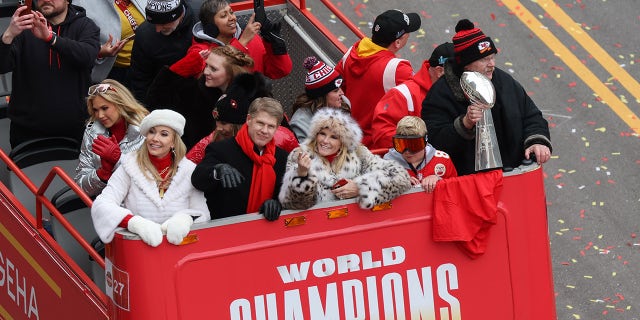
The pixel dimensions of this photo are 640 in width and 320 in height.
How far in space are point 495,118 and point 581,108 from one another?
255 inches

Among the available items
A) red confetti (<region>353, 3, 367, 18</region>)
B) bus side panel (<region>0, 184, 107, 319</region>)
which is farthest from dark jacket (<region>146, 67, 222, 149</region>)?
red confetti (<region>353, 3, 367, 18</region>)

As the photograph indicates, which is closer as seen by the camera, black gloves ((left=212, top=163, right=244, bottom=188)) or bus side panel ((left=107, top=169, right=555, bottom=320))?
bus side panel ((left=107, top=169, right=555, bottom=320))

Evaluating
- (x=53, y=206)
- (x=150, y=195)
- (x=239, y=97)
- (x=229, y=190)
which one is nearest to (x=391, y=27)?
(x=239, y=97)

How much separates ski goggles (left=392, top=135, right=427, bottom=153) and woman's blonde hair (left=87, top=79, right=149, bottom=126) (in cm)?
172

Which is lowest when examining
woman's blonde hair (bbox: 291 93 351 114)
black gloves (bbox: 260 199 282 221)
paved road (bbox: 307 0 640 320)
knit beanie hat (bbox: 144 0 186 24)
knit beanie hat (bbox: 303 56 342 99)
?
paved road (bbox: 307 0 640 320)

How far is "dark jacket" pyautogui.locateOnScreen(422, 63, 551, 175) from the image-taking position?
28.6 ft

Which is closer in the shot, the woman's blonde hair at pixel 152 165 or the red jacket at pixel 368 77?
the woman's blonde hair at pixel 152 165

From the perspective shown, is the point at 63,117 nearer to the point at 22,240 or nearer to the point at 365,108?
the point at 22,240

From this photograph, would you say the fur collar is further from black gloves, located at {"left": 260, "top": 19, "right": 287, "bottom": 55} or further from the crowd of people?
black gloves, located at {"left": 260, "top": 19, "right": 287, "bottom": 55}

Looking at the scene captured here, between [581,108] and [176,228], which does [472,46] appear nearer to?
[176,228]

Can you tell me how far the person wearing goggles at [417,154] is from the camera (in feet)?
27.2

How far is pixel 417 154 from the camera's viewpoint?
8469 mm

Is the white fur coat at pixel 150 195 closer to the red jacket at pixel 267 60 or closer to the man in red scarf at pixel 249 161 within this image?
the man in red scarf at pixel 249 161

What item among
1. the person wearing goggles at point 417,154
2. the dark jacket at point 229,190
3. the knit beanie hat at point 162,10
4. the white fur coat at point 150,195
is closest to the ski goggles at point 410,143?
the person wearing goggles at point 417,154
